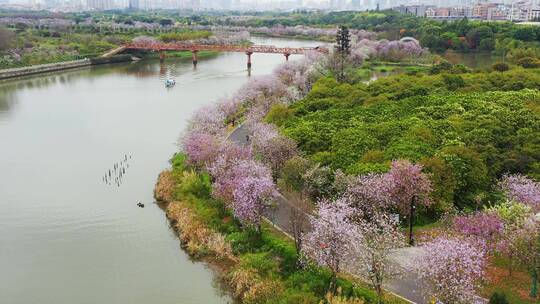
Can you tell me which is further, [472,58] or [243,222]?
[472,58]

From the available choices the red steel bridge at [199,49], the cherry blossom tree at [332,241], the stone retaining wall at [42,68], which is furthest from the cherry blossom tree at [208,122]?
the red steel bridge at [199,49]

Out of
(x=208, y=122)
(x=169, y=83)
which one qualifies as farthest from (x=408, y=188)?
(x=169, y=83)

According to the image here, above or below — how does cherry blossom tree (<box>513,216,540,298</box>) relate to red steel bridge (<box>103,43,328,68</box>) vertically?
below

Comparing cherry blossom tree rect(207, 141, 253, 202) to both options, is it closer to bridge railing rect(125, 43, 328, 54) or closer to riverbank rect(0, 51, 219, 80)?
riverbank rect(0, 51, 219, 80)

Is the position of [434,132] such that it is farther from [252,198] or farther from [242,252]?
[242,252]

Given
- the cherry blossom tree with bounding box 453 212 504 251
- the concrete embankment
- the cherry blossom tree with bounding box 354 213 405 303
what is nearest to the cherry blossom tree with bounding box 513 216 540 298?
the cherry blossom tree with bounding box 453 212 504 251

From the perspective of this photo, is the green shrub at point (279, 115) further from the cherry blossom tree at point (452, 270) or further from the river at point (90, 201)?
the cherry blossom tree at point (452, 270)

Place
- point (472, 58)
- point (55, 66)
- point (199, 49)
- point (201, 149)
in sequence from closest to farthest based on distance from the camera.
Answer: point (201, 149) → point (55, 66) → point (199, 49) → point (472, 58)
